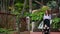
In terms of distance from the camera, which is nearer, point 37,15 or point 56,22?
point 56,22

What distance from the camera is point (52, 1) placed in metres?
15.7

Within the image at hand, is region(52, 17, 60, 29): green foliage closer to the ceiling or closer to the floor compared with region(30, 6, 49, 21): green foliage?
closer to the floor

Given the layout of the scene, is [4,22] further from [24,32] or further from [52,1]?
[52,1]

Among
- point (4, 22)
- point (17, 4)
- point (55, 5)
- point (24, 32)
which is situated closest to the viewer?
point (24, 32)

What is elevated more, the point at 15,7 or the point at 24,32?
the point at 15,7

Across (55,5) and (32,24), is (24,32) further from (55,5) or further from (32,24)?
(55,5)

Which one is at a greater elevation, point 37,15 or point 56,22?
point 37,15

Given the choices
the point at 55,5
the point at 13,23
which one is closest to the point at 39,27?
the point at 13,23

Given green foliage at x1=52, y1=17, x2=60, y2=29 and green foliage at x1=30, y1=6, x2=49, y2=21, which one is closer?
green foliage at x1=52, y1=17, x2=60, y2=29

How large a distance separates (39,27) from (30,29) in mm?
982

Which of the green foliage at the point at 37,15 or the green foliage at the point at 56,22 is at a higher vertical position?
the green foliage at the point at 37,15

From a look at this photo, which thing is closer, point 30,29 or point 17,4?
point 30,29

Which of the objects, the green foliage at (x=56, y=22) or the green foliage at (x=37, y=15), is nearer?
the green foliage at (x=56, y=22)

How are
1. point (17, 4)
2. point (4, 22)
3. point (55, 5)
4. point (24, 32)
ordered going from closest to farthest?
point (24, 32)
point (4, 22)
point (55, 5)
point (17, 4)
